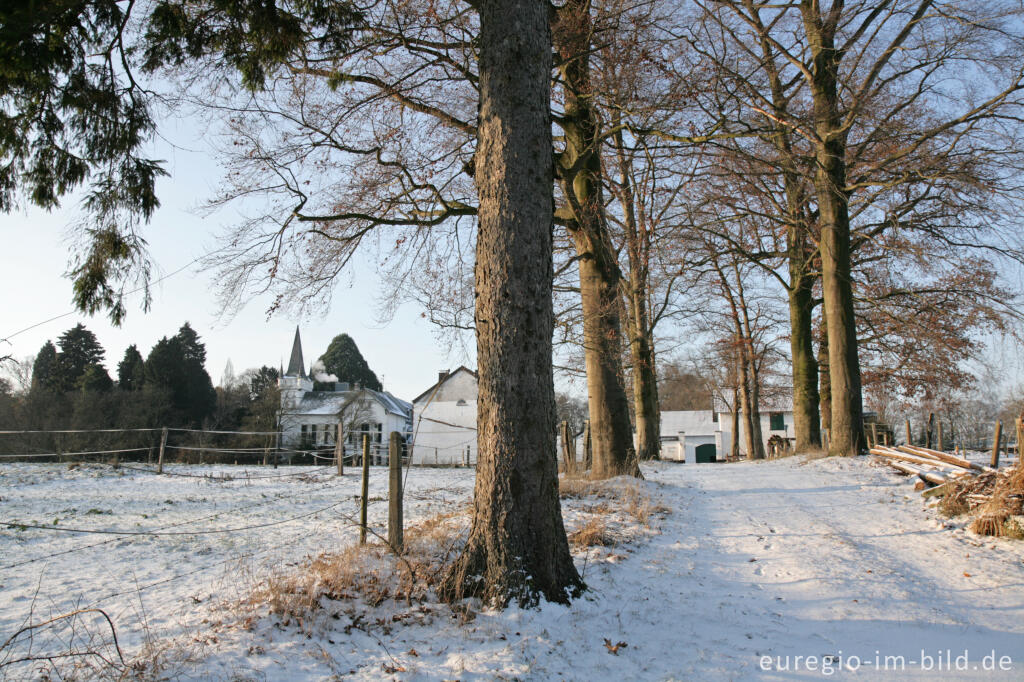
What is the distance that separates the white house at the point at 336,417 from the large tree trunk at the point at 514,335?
1420 inches

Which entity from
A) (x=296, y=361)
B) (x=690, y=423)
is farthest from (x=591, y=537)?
(x=296, y=361)

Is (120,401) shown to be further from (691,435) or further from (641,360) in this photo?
(691,435)

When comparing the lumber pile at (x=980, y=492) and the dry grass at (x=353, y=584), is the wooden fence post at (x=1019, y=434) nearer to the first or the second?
the lumber pile at (x=980, y=492)

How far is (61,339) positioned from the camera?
41.7m

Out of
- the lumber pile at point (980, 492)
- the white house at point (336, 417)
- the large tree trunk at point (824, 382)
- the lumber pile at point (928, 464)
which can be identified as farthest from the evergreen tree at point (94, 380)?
the lumber pile at point (980, 492)

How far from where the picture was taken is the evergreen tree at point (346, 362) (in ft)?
216

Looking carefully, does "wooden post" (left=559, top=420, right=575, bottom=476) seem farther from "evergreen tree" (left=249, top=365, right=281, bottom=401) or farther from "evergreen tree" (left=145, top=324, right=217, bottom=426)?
"evergreen tree" (left=249, top=365, right=281, bottom=401)

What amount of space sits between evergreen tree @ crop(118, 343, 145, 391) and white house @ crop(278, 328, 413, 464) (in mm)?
9324

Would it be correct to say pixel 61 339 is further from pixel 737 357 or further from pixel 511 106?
pixel 511 106

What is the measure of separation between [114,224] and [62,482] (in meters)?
10.3

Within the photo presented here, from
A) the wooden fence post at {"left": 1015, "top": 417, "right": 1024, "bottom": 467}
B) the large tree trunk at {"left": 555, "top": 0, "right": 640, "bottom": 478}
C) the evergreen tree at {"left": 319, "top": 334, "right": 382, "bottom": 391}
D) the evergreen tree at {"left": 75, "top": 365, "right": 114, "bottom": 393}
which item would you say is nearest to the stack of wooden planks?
the wooden fence post at {"left": 1015, "top": 417, "right": 1024, "bottom": 467}

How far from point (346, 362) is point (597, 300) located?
58.3m

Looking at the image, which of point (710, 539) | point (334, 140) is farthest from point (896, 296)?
point (334, 140)

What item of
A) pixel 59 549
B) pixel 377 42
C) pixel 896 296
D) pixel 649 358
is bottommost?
pixel 59 549
